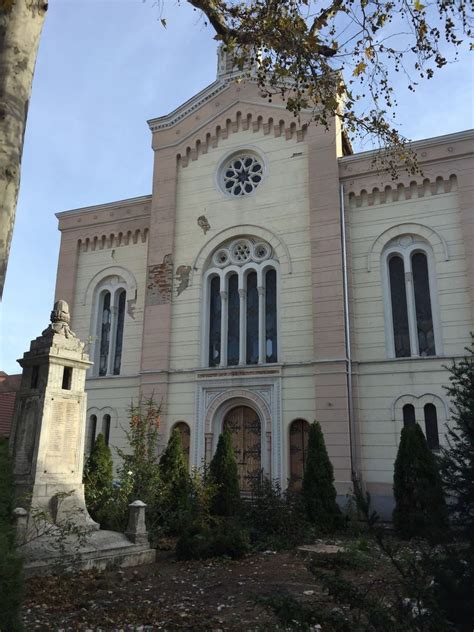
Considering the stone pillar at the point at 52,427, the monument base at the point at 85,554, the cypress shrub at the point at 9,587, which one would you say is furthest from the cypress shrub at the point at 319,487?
the cypress shrub at the point at 9,587

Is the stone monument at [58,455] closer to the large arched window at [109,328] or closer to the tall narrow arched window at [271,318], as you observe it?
the tall narrow arched window at [271,318]

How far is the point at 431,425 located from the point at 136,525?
31.8ft

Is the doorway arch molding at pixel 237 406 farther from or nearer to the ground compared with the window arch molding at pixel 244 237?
nearer to the ground

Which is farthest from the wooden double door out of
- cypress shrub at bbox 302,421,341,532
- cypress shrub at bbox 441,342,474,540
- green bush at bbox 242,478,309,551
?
cypress shrub at bbox 441,342,474,540

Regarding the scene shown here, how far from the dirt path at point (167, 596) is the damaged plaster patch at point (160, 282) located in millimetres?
11482

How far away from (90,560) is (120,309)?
13.7m

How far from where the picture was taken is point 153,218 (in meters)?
21.3

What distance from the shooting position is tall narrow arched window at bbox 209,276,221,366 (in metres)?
19.5

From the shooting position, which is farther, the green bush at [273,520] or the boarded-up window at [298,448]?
the boarded-up window at [298,448]

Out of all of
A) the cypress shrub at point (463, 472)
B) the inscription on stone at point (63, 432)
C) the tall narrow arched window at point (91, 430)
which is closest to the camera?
the cypress shrub at point (463, 472)

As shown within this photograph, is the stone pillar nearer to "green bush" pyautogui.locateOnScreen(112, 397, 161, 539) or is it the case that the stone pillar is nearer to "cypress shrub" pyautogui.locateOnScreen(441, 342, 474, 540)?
"green bush" pyautogui.locateOnScreen(112, 397, 161, 539)

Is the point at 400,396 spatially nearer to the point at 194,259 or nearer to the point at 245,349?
the point at 245,349

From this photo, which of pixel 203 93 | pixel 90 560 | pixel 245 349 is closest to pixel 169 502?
pixel 90 560

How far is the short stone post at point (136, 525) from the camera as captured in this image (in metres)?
10.5
